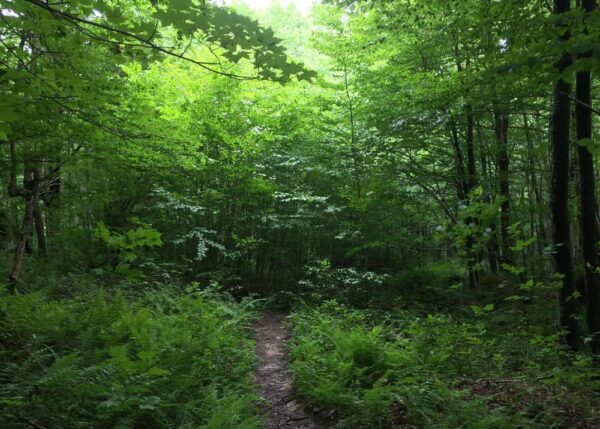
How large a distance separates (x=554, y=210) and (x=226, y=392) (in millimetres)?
5288

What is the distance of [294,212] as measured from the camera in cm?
1397

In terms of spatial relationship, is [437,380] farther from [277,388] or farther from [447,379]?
[277,388]

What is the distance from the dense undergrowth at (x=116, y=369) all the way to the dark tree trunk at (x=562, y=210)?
4.70m

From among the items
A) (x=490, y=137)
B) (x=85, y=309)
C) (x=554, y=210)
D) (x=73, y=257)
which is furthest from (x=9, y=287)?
(x=490, y=137)

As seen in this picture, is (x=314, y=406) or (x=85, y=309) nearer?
(x=314, y=406)

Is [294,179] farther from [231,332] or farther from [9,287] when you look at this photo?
[9,287]

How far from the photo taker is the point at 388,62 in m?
11.4

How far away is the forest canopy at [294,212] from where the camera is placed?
3.31m

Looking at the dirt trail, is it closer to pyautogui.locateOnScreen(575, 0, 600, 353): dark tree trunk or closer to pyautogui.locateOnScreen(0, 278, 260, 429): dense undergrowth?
pyautogui.locateOnScreen(0, 278, 260, 429): dense undergrowth

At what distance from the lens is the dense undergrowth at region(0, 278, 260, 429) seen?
3.33 metres

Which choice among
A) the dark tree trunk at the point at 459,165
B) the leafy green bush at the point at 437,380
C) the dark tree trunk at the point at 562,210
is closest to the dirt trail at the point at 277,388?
the leafy green bush at the point at 437,380

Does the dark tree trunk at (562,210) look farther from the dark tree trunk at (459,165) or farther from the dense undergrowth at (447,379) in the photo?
the dark tree trunk at (459,165)

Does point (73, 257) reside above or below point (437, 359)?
above

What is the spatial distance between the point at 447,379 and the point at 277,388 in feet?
7.97
